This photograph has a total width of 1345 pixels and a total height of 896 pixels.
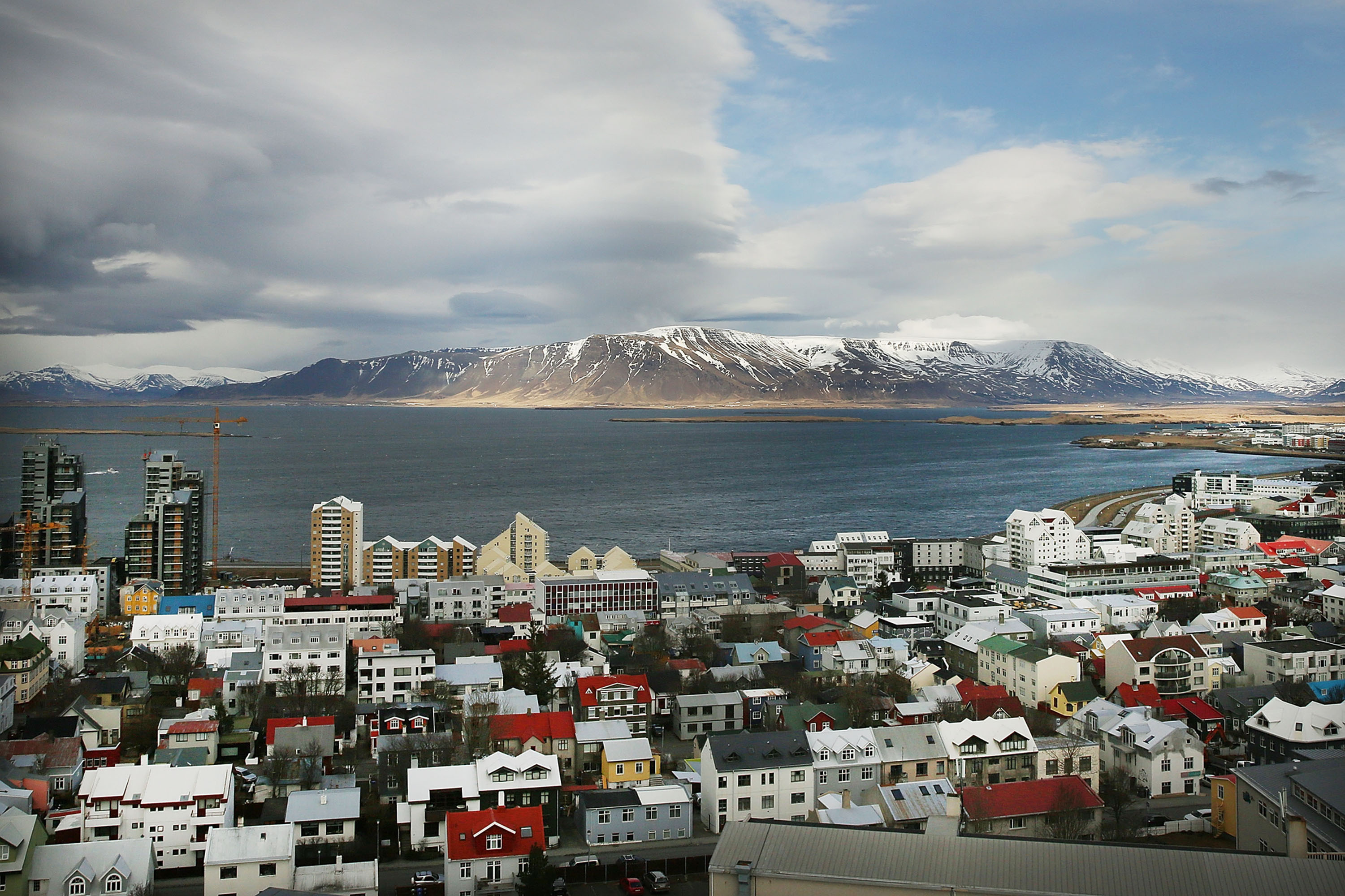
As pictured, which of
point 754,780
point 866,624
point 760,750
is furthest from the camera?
point 866,624

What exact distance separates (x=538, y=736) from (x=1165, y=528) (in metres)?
13.1

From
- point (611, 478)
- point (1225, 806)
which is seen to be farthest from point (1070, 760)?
point (611, 478)

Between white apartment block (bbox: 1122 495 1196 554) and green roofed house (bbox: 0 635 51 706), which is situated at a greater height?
white apartment block (bbox: 1122 495 1196 554)

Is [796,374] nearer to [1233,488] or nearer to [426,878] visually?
[1233,488]

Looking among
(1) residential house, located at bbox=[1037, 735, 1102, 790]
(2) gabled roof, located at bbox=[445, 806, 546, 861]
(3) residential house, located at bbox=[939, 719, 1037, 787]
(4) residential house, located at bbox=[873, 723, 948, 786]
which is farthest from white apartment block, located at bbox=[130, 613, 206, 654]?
(1) residential house, located at bbox=[1037, 735, 1102, 790]

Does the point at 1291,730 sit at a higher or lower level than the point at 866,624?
higher

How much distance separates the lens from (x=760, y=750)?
599 cm

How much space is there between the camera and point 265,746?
6578 millimetres

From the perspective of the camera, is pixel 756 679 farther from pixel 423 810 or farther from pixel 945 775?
pixel 423 810

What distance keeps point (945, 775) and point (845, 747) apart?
2.28ft

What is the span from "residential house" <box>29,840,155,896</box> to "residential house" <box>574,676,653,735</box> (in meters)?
3.18

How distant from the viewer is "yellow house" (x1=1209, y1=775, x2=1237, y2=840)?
17.6 feet

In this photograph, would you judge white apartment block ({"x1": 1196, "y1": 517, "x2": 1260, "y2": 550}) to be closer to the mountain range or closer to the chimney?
the chimney

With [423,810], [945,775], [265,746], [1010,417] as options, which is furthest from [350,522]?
[1010,417]
